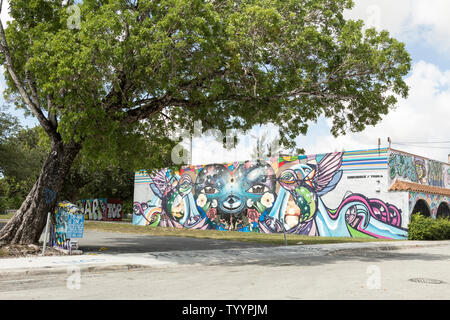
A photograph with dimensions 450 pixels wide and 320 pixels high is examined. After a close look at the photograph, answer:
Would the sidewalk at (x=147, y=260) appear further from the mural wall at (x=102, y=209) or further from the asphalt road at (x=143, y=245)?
the mural wall at (x=102, y=209)

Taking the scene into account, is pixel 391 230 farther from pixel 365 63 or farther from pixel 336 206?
pixel 365 63

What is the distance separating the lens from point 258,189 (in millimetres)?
29953

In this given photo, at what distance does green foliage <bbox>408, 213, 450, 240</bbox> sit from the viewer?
76.3 ft

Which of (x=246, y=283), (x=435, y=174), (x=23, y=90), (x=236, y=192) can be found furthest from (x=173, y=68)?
(x=435, y=174)

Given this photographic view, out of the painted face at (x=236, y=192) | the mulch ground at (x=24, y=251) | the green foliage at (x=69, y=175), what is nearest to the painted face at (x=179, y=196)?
the painted face at (x=236, y=192)

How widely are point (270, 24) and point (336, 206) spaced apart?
1688cm

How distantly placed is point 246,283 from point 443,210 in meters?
24.6

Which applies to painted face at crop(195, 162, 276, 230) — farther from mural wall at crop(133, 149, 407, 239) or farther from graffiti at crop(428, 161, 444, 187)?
graffiti at crop(428, 161, 444, 187)

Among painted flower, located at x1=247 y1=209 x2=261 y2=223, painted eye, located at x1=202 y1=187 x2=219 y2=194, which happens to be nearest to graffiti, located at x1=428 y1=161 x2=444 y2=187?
painted flower, located at x1=247 y1=209 x2=261 y2=223

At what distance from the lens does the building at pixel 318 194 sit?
24.7 meters

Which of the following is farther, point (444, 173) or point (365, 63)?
point (444, 173)
